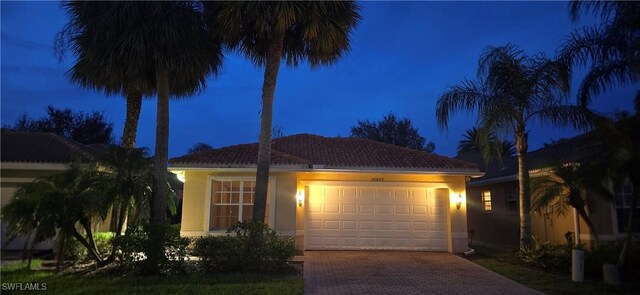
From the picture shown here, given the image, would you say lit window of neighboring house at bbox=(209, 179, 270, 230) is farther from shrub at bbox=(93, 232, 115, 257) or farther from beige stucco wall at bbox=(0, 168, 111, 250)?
beige stucco wall at bbox=(0, 168, 111, 250)

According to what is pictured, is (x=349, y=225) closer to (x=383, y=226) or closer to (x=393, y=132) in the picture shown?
(x=383, y=226)

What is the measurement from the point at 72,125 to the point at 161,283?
1332 inches

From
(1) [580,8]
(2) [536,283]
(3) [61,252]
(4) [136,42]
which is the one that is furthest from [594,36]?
(3) [61,252]

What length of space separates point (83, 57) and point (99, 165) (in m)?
2.98

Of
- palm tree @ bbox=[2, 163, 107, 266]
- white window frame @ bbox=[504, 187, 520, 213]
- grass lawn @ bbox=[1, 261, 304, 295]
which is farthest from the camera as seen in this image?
white window frame @ bbox=[504, 187, 520, 213]

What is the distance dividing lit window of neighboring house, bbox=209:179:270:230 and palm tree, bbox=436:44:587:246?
7.38 m

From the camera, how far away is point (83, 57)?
1156 cm

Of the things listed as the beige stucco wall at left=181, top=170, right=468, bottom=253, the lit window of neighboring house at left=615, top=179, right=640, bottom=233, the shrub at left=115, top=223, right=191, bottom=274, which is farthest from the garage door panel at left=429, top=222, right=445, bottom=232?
the shrub at left=115, top=223, right=191, bottom=274

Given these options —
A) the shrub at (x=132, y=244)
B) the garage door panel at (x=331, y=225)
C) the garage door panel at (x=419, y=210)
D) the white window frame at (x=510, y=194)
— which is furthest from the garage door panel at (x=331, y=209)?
the white window frame at (x=510, y=194)

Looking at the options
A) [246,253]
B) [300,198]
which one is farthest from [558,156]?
[246,253]

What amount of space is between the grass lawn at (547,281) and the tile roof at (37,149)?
43.1ft

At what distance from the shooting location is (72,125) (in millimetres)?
37094

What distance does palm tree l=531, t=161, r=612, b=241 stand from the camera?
9.86 metres

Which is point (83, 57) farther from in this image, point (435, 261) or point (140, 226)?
point (435, 261)
